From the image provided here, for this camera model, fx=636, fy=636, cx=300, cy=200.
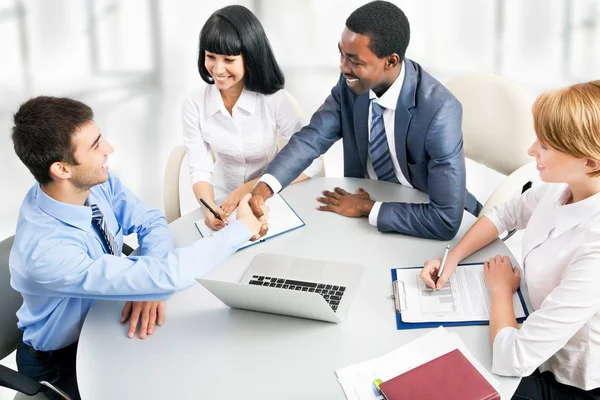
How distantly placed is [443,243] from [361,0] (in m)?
2.47

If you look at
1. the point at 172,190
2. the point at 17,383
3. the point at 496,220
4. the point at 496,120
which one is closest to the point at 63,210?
the point at 17,383

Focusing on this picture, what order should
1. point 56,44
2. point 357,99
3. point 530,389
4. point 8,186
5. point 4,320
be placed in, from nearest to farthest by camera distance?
point 530,389 → point 4,320 → point 357,99 → point 8,186 → point 56,44

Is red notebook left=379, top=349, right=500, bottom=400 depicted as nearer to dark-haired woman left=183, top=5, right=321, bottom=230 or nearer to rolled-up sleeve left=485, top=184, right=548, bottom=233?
rolled-up sleeve left=485, top=184, right=548, bottom=233

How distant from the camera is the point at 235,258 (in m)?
1.85

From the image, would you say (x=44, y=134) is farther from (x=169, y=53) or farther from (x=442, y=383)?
(x=169, y=53)

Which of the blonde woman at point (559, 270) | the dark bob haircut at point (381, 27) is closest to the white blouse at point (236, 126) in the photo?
the dark bob haircut at point (381, 27)

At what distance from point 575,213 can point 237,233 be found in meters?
0.84

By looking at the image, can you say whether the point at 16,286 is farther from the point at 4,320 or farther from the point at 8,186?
the point at 8,186

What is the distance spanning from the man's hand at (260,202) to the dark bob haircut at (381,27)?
557 mm

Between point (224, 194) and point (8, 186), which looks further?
point (8, 186)

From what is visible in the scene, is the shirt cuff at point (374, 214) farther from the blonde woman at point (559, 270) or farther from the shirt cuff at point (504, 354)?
the shirt cuff at point (504, 354)

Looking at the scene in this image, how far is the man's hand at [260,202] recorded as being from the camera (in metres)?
1.90

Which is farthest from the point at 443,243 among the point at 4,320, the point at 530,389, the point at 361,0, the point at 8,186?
the point at 8,186

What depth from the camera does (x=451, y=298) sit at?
160 centimetres
